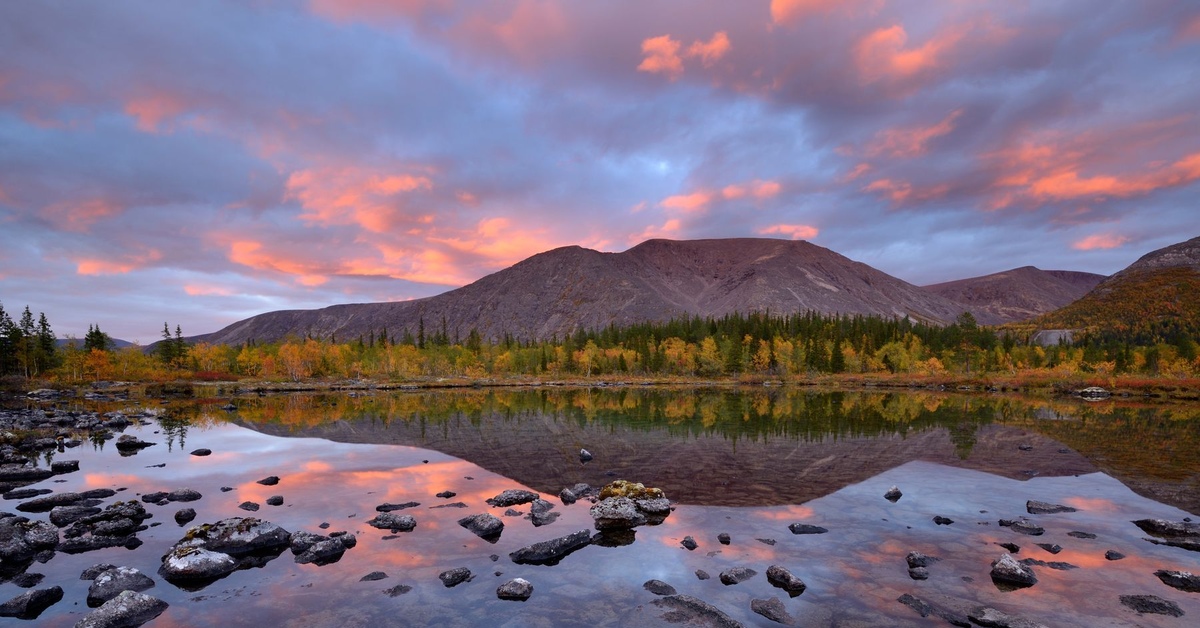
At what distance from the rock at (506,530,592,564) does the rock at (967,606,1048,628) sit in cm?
1266

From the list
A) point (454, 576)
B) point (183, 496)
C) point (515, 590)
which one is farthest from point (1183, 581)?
point (183, 496)

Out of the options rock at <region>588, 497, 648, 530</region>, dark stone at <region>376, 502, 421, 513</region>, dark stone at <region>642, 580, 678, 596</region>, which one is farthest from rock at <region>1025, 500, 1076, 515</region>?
dark stone at <region>376, 502, 421, 513</region>

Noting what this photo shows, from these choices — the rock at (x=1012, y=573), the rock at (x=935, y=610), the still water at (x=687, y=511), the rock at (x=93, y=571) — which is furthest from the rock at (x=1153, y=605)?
the rock at (x=93, y=571)

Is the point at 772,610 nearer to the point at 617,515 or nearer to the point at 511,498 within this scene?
the point at 617,515

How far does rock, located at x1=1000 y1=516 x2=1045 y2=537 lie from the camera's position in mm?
21656

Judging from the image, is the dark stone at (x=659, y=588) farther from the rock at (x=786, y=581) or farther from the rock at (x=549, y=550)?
the rock at (x=549, y=550)

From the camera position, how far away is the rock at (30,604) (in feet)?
48.3

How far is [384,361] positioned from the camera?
7717 inches

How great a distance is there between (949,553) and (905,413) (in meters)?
58.8

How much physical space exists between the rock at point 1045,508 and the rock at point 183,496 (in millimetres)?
42512

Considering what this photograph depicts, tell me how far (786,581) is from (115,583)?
20778 millimetres

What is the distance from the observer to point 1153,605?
48.9ft

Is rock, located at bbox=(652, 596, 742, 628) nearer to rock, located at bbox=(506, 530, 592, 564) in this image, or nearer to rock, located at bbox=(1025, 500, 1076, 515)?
rock, located at bbox=(506, 530, 592, 564)

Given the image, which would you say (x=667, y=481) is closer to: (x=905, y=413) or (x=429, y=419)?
(x=429, y=419)
